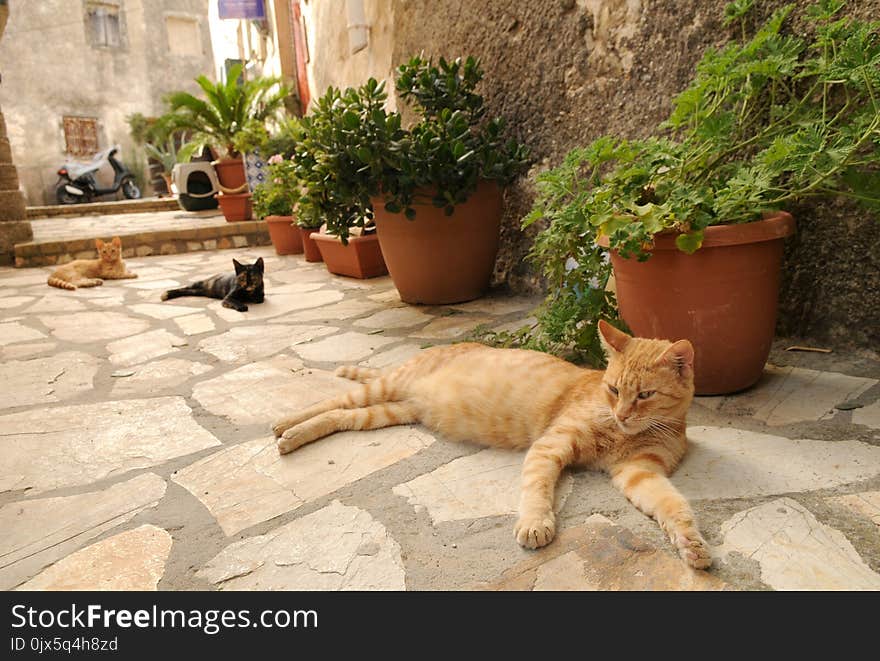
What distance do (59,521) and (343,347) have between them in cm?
184

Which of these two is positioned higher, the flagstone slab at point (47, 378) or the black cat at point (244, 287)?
the black cat at point (244, 287)

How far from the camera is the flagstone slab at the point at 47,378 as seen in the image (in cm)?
284

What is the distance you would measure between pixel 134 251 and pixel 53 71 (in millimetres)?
13527

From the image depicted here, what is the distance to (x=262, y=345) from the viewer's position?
3.62 meters

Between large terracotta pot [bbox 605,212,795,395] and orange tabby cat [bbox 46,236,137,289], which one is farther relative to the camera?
orange tabby cat [bbox 46,236,137,289]

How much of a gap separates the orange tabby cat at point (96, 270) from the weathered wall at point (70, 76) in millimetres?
14008

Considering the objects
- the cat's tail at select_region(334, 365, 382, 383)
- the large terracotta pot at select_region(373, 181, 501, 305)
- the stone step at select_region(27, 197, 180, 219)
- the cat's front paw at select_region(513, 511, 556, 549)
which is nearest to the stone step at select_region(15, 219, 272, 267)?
the large terracotta pot at select_region(373, 181, 501, 305)

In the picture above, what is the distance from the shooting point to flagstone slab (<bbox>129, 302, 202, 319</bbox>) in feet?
15.2

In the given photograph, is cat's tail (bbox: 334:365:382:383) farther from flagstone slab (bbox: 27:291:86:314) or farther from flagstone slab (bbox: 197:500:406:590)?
flagstone slab (bbox: 27:291:86:314)

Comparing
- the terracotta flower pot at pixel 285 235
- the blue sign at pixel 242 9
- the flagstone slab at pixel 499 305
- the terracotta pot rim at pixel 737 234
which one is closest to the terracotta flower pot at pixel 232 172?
the terracotta flower pot at pixel 285 235

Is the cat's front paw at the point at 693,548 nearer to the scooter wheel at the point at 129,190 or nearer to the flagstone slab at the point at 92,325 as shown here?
the flagstone slab at the point at 92,325

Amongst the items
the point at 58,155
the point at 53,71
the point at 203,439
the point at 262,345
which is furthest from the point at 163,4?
the point at 203,439

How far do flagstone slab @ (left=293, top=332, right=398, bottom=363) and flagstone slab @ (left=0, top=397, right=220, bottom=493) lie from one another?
0.79 metres

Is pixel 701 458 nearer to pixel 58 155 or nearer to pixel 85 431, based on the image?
pixel 85 431
